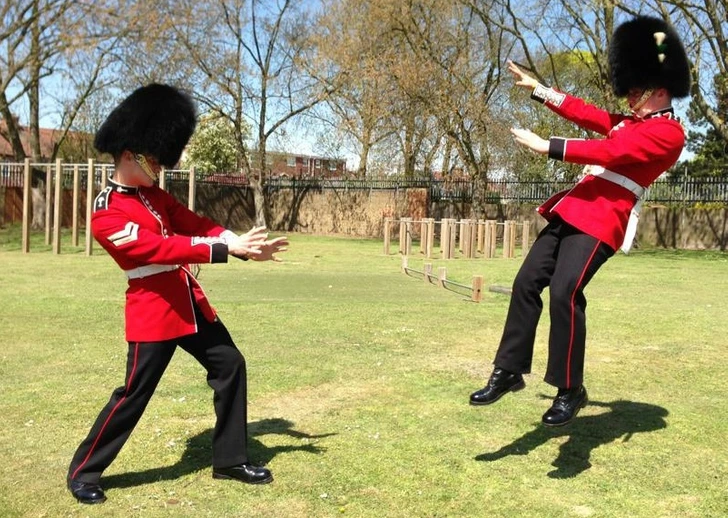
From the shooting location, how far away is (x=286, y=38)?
36844mm

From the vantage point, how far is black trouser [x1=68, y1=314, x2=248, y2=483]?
14.1ft

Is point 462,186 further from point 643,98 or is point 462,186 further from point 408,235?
point 643,98

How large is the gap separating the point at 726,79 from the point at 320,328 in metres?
21.9

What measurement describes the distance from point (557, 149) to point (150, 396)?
2752mm

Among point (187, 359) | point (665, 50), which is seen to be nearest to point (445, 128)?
point (187, 359)

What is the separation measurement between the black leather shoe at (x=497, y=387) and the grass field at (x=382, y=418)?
1.34 ft

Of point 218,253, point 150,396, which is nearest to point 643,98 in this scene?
point 218,253

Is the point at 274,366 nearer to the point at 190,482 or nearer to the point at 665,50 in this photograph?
the point at 190,482

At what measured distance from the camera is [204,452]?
501 centimetres

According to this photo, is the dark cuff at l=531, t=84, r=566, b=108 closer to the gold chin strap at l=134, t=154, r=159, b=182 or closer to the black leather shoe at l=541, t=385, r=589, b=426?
the black leather shoe at l=541, t=385, r=589, b=426

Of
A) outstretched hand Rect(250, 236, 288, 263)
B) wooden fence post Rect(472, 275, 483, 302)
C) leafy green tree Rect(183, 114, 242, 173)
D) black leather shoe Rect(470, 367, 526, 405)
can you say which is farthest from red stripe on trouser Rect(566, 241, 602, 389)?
leafy green tree Rect(183, 114, 242, 173)

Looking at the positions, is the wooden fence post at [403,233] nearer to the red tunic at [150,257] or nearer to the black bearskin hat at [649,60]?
the black bearskin hat at [649,60]

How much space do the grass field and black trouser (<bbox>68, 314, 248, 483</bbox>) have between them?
0.20 metres

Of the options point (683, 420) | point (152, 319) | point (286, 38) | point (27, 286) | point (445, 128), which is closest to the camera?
point (152, 319)
